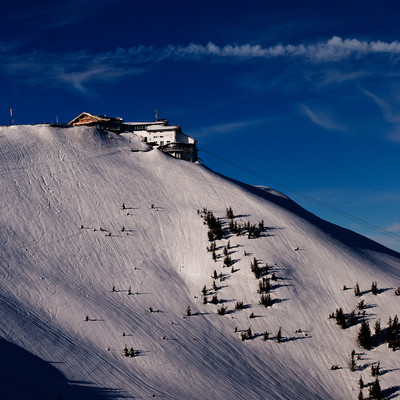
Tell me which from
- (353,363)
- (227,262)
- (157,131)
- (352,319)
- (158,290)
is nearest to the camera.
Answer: (353,363)

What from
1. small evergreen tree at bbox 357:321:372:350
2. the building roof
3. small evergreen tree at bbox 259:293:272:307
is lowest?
small evergreen tree at bbox 357:321:372:350

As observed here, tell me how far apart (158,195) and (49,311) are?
19456 mm

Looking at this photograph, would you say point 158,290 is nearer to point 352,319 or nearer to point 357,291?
point 352,319

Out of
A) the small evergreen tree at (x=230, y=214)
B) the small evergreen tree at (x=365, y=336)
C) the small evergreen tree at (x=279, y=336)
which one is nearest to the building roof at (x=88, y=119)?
the small evergreen tree at (x=230, y=214)

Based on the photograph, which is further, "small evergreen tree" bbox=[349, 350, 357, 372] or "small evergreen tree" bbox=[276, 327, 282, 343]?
"small evergreen tree" bbox=[276, 327, 282, 343]

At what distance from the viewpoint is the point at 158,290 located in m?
30.2

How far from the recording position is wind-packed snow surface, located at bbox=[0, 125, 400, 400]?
2172cm

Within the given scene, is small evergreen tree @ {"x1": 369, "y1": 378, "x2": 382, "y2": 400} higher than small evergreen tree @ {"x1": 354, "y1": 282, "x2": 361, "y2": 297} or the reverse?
the reverse

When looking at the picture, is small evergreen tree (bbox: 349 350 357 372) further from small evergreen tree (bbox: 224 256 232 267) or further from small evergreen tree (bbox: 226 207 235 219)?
small evergreen tree (bbox: 226 207 235 219)

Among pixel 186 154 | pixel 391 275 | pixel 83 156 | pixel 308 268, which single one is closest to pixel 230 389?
pixel 308 268

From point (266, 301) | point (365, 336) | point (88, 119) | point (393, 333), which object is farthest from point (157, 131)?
point (393, 333)

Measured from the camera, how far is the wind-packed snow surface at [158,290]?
21.7m

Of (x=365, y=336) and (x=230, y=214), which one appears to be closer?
(x=365, y=336)

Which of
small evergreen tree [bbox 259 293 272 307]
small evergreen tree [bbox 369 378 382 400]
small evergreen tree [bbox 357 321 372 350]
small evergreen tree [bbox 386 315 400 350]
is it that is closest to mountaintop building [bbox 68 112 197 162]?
small evergreen tree [bbox 259 293 272 307]
